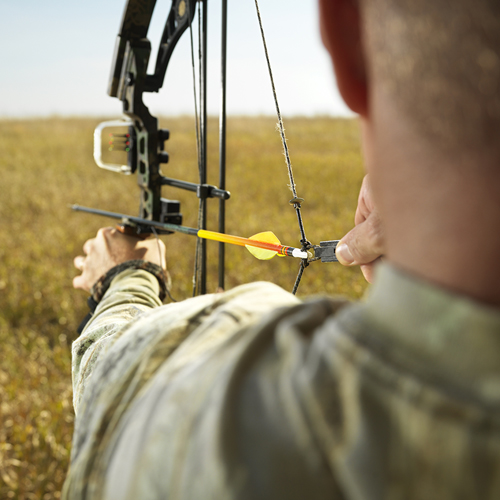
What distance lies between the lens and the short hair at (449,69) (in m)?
0.29

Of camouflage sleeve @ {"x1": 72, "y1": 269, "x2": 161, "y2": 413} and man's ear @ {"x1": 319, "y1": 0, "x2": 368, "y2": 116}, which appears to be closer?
man's ear @ {"x1": 319, "y1": 0, "x2": 368, "y2": 116}

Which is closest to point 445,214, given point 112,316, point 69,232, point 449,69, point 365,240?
point 449,69

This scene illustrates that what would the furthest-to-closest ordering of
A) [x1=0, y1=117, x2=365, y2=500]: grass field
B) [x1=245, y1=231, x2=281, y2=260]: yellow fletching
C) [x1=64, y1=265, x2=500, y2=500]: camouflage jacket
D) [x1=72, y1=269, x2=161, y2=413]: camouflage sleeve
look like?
[x1=0, y1=117, x2=365, y2=500]: grass field < [x1=245, y1=231, x2=281, y2=260]: yellow fletching < [x1=72, y1=269, x2=161, y2=413]: camouflage sleeve < [x1=64, y1=265, x2=500, y2=500]: camouflage jacket

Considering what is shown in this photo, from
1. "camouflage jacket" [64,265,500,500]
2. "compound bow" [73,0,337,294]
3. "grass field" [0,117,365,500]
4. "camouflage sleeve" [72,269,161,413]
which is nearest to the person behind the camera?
"camouflage jacket" [64,265,500,500]

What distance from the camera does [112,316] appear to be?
885 millimetres

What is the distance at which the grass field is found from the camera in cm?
204

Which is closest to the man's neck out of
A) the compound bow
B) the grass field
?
the compound bow

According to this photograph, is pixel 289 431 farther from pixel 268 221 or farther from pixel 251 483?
pixel 268 221

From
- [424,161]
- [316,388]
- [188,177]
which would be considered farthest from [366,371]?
[188,177]

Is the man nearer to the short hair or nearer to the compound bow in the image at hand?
the short hair

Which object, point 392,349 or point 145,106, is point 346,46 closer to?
point 392,349

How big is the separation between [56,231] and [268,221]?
201 cm

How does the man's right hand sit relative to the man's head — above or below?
below

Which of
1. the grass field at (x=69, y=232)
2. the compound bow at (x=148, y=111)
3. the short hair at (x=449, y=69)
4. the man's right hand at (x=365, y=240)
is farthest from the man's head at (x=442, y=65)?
the grass field at (x=69, y=232)
